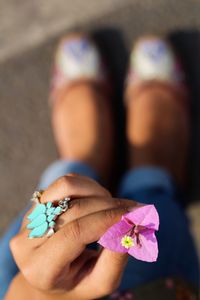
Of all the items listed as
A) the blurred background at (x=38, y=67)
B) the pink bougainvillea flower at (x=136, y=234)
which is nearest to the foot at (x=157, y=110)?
the blurred background at (x=38, y=67)

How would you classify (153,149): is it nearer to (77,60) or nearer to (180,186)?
(180,186)

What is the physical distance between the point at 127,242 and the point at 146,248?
0.02 meters

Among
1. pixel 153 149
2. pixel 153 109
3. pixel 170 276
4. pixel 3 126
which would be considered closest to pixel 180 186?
pixel 153 149

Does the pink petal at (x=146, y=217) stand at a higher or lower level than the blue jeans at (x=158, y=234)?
higher

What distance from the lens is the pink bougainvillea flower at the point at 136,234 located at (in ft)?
1.40

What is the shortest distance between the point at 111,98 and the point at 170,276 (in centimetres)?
57

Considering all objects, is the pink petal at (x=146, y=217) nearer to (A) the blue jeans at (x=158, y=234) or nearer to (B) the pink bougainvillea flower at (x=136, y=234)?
(B) the pink bougainvillea flower at (x=136, y=234)

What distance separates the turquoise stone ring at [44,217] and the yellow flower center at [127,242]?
9 centimetres

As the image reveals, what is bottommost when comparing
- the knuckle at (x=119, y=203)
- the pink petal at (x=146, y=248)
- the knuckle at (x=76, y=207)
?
the pink petal at (x=146, y=248)

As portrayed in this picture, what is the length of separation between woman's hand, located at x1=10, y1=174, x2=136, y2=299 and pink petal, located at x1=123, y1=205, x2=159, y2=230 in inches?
1.2

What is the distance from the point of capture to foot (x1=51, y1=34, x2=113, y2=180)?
115 cm

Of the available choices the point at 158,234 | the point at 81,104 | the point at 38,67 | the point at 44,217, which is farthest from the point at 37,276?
the point at 38,67

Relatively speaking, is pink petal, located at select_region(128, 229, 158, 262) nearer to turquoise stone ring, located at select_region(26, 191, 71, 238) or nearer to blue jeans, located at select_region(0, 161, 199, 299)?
turquoise stone ring, located at select_region(26, 191, 71, 238)

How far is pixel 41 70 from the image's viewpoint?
1255 millimetres
